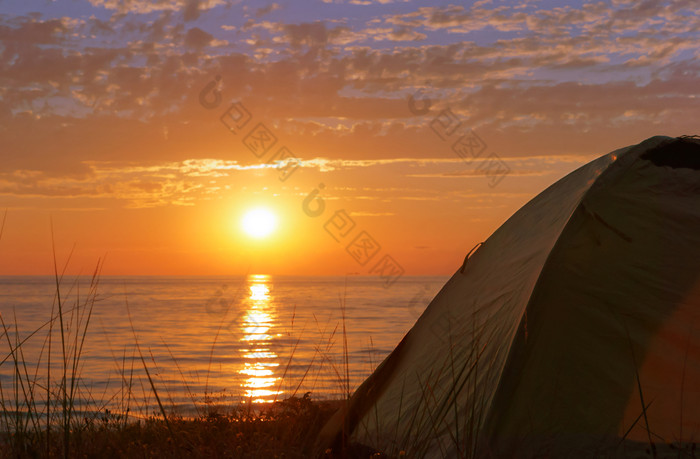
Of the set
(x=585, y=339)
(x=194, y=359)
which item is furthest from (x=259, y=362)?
(x=585, y=339)

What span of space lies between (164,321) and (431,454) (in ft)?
105

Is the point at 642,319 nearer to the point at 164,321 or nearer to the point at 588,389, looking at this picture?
the point at 588,389

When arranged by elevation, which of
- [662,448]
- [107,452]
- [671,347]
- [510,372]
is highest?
[107,452]

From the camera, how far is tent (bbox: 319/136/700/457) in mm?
3512

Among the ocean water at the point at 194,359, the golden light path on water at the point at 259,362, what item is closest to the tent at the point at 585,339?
the golden light path on water at the point at 259,362

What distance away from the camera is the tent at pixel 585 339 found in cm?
351

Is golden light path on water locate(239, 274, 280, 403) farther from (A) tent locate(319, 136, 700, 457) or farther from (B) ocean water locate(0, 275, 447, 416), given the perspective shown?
(A) tent locate(319, 136, 700, 457)

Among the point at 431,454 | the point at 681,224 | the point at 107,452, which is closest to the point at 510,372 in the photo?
the point at 431,454

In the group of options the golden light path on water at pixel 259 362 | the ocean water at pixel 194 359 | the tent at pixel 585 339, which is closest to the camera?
the tent at pixel 585 339

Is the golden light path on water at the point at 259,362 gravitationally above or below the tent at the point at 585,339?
above

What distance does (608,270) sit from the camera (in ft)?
12.9

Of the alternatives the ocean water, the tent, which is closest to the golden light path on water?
the ocean water

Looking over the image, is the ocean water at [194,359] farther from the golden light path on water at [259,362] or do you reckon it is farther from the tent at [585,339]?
the tent at [585,339]

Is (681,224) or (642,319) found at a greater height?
(681,224)
